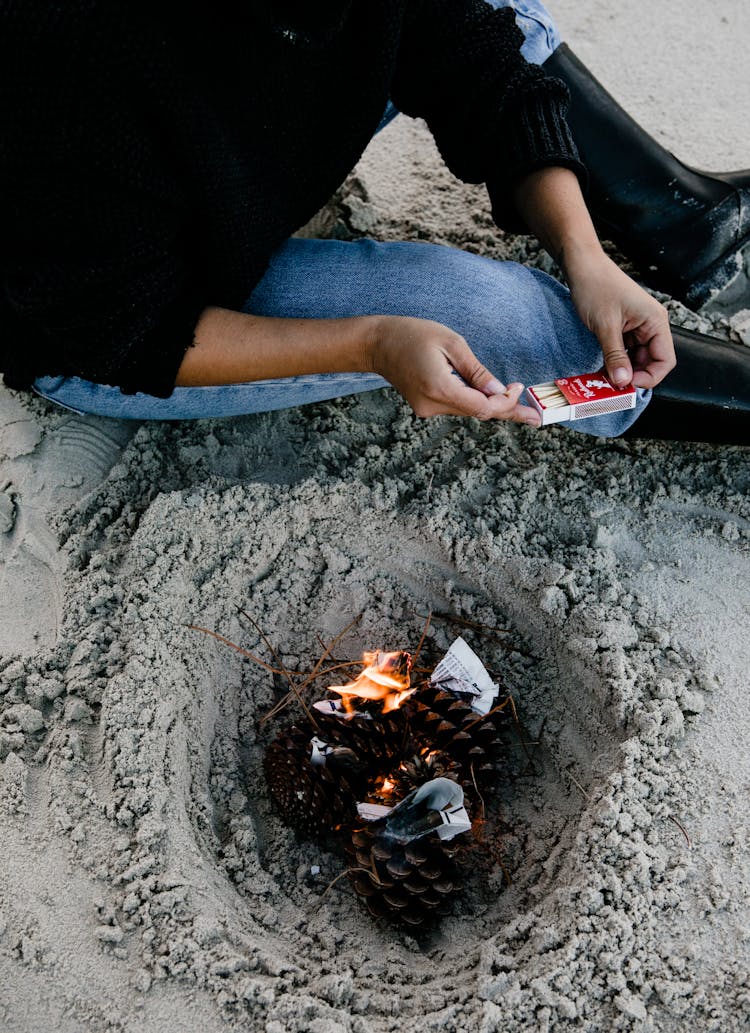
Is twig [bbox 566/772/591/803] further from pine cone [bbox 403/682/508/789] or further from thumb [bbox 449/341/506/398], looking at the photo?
thumb [bbox 449/341/506/398]

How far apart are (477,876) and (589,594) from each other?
23.4 inches

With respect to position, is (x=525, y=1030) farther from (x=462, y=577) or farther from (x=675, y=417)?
(x=675, y=417)

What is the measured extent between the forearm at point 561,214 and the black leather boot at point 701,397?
31cm

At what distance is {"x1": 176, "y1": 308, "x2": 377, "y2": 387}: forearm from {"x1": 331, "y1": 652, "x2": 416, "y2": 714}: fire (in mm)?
608

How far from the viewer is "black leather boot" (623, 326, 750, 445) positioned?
1848 millimetres

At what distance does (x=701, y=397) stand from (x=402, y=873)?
3.92ft

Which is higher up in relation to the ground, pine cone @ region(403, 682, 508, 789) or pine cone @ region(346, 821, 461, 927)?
pine cone @ region(403, 682, 508, 789)

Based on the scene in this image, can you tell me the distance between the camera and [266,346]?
5.22 feet

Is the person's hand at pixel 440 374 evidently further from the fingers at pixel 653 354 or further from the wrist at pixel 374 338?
the fingers at pixel 653 354

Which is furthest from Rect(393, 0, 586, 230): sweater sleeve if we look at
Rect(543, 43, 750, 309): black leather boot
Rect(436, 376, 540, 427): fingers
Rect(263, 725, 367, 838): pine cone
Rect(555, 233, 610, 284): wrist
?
Rect(263, 725, 367, 838): pine cone

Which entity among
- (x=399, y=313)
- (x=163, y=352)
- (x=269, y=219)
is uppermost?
(x=269, y=219)

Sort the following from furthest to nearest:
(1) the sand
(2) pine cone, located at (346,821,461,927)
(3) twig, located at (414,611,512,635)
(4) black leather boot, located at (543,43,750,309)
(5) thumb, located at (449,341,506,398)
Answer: (4) black leather boot, located at (543,43,750,309) < (3) twig, located at (414,611,512,635) < (5) thumb, located at (449,341,506,398) < (2) pine cone, located at (346,821,461,927) < (1) the sand

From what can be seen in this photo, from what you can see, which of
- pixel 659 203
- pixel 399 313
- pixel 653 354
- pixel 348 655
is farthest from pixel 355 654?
pixel 659 203

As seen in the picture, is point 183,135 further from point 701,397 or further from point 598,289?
point 701,397
